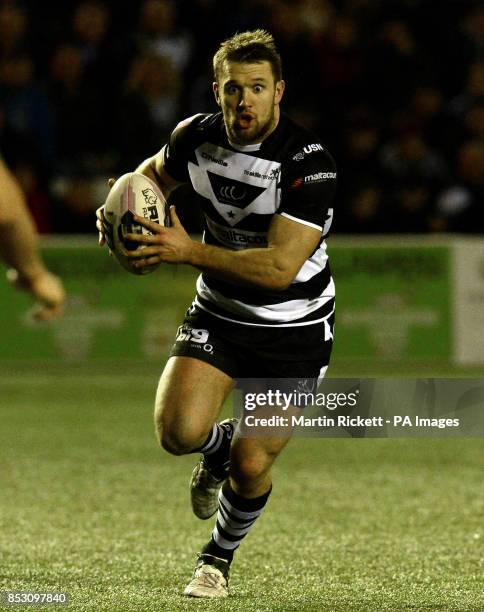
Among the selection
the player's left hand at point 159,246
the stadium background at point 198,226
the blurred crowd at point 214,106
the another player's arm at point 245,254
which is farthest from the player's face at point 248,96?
the blurred crowd at point 214,106

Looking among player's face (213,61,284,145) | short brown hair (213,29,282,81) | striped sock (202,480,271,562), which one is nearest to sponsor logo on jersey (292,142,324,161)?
player's face (213,61,284,145)

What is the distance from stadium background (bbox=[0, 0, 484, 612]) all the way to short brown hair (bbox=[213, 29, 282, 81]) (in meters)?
2.38

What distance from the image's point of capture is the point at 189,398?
496 cm

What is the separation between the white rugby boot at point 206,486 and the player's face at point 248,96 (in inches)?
47.8

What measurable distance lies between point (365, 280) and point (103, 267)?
7.43 ft

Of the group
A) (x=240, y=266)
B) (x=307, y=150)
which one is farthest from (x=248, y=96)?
(x=240, y=266)

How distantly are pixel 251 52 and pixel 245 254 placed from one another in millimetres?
735

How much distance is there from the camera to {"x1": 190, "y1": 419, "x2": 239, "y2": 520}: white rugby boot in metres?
5.39

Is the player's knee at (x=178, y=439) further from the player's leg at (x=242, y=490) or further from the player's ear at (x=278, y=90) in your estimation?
the player's ear at (x=278, y=90)

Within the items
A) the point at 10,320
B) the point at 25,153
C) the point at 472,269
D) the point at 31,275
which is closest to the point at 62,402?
the point at 10,320

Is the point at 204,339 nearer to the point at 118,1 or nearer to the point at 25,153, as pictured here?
the point at 25,153

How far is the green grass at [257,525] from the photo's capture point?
4.91 meters

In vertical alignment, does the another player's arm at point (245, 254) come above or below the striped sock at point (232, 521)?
above

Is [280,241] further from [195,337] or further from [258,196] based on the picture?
[195,337]
